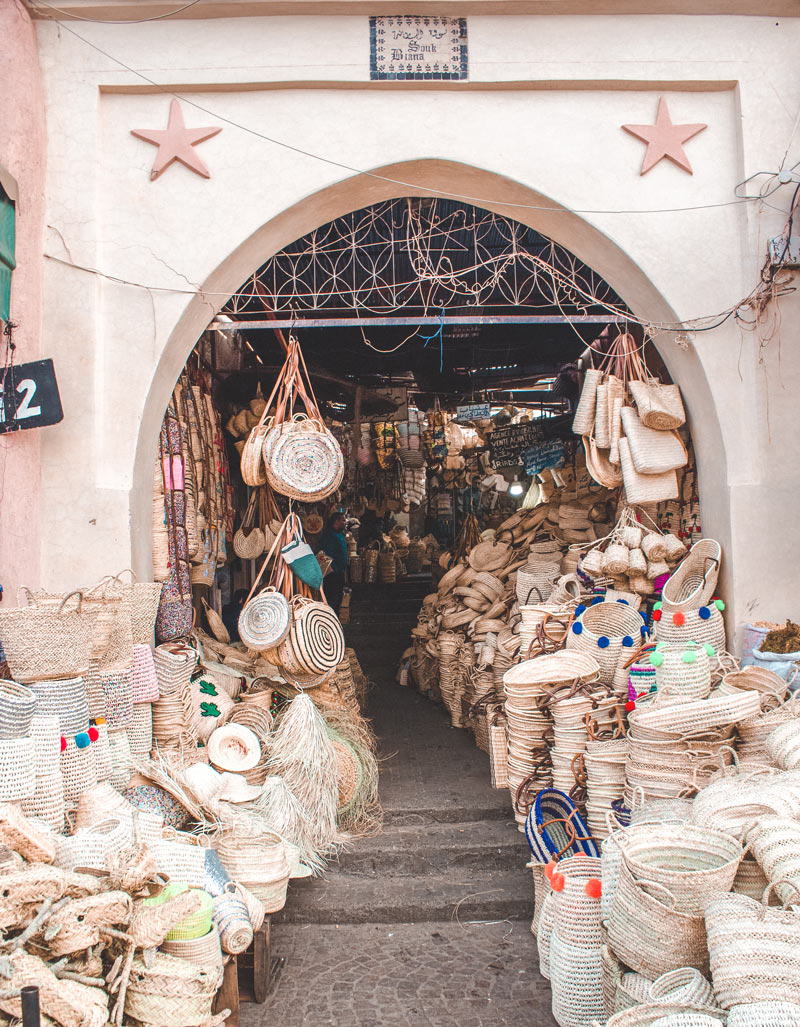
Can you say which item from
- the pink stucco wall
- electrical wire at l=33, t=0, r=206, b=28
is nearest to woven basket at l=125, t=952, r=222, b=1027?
the pink stucco wall

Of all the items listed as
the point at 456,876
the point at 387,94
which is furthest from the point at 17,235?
the point at 456,876

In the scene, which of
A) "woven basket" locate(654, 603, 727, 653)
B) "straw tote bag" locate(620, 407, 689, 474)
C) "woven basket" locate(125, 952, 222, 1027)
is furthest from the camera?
"straw tote bag" locate(620, 407, 689, 474)

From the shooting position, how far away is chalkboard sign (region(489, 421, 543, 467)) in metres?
9.17

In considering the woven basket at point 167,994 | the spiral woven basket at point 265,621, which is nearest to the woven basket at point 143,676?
the spiral woven basket at point 265,621

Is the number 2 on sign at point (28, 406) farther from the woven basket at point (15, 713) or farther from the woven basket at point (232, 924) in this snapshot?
the woven basket at point (232, 924)

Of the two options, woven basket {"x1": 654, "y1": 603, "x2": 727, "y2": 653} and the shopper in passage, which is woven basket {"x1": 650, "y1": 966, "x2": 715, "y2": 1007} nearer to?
woven basket {"x1": 654, "y1": 603, "x2": 727, "y2": 653}

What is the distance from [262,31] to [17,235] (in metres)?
1.80

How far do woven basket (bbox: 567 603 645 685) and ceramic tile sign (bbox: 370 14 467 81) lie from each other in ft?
10.5

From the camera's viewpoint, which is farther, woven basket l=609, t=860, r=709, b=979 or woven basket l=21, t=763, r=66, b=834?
woven basket l=21, t=763, r=66, b=834

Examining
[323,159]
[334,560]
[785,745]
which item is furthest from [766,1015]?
[334,560]

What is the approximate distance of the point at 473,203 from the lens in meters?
5.15

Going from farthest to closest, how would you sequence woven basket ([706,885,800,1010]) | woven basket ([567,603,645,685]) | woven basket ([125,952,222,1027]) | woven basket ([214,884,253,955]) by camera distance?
woven basket ([567,603,645,685])
woven basket ([214,884,253,955])
woven basket ([125,952,222,1027])
woven basket ([706,885,800,1010])

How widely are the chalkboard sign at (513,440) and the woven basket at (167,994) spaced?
702 centimetres

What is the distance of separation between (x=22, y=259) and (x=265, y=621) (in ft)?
8.19
